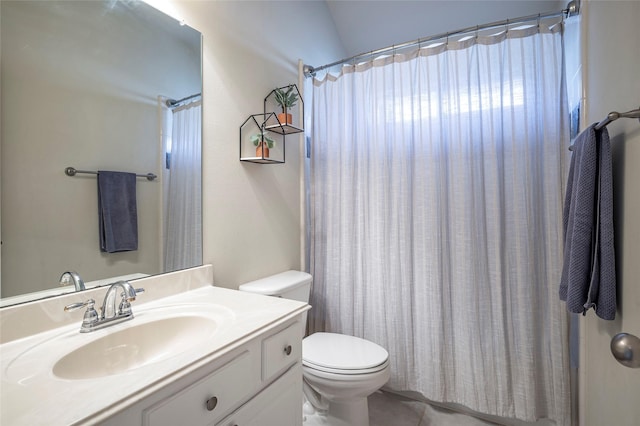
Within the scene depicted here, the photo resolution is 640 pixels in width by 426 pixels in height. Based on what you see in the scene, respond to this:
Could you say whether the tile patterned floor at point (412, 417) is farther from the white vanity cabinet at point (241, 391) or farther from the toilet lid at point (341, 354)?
the white vanity cabinet at point (241, 391)

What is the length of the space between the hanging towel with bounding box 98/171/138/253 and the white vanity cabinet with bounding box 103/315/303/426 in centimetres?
64

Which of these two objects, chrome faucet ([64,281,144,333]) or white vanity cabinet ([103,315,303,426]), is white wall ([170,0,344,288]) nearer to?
chrome faucet ([64,281,144,333])

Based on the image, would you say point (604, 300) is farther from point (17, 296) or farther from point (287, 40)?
point (287, 40)

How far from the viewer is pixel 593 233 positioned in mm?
1001

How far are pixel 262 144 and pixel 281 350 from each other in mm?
1020

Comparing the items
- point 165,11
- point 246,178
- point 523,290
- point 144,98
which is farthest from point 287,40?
point 523,290

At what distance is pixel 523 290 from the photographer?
1545 mm

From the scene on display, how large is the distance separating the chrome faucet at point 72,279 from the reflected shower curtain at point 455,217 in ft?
4.42

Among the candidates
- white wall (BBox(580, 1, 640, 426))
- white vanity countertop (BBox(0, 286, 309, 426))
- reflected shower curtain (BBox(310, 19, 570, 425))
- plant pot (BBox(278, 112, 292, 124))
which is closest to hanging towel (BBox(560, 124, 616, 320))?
white wall (BBox(580, 1, 640, 426))

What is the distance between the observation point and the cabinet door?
0.85 meters

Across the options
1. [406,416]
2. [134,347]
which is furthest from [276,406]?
[406,416]

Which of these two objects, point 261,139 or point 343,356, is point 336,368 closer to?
point 343,356

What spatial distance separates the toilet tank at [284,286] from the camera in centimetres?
155

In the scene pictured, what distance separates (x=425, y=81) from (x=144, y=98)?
1.45 m
